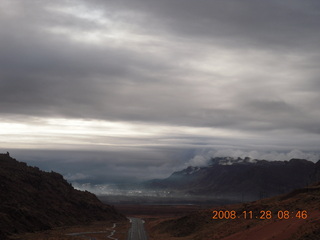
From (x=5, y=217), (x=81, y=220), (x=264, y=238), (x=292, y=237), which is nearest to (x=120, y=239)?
(x=5, y=217)

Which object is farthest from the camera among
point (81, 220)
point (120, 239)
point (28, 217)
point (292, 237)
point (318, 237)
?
point (81, 220)

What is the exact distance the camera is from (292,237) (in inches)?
2963

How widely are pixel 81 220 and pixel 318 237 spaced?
145 metres

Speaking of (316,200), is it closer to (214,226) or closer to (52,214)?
(214,226)

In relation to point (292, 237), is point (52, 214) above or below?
below

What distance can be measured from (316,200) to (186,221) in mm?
48548

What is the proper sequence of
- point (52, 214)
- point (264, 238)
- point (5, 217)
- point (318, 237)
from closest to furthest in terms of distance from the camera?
1. point (318, 237)
2. point (264, 238)
3. point (5, 217)
4. point (52, 214)

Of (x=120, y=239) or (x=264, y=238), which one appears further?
(x=120, y=239)

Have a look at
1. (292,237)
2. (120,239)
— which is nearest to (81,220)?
(120,239)

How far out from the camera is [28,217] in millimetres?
152375
